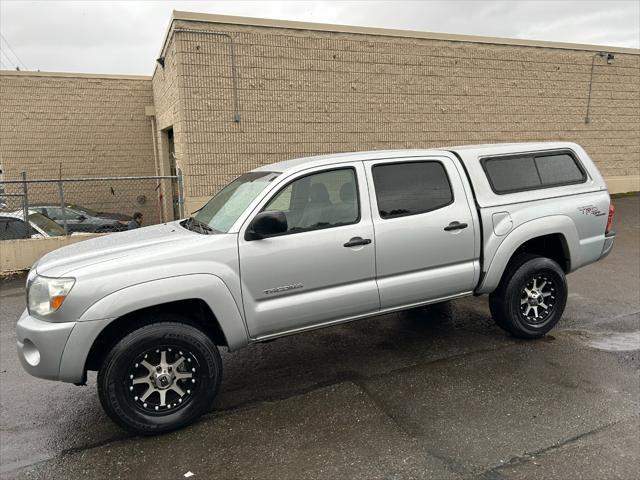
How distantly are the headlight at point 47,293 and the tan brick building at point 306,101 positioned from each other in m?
6.83

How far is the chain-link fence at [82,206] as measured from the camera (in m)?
8.91

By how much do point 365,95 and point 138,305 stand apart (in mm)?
9489

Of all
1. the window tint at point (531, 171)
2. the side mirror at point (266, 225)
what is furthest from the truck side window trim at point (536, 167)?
the side mirror at point (266, 225)

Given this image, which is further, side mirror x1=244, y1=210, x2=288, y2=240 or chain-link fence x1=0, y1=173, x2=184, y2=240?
chain-link fence x1=0, y1=173, x2=184, y2=240

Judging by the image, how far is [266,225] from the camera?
354cm

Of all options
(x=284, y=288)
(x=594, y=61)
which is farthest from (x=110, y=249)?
(x=594, y=61)

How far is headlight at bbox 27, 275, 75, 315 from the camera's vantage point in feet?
10.4

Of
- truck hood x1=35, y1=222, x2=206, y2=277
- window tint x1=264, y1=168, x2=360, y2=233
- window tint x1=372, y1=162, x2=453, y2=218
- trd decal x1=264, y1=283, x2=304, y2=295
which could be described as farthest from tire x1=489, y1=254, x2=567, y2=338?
truck hood x1=35, y1=222, x2=206, y2=277

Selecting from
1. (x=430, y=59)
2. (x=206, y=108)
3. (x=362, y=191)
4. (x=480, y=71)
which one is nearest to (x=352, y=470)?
(x=362, y=191)

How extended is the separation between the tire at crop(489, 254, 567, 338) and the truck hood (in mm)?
3056

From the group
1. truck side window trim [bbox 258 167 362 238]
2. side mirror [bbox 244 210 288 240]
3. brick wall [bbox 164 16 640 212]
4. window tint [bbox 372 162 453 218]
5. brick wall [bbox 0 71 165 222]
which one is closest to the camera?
side mirror [bbox 244 210 288 240]

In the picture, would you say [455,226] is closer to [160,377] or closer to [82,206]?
[160,377]

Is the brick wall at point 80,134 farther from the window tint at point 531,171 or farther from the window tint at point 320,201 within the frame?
the window tint at point 531,171

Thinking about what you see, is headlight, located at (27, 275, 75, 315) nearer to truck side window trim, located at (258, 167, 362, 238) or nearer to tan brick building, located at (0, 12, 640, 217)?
truck side window trim, located at (258, 167, 362, 238)
